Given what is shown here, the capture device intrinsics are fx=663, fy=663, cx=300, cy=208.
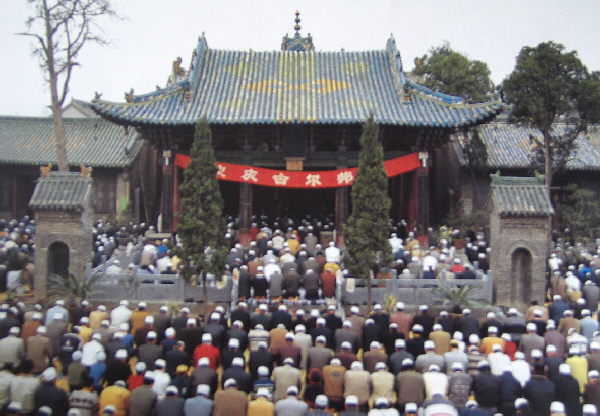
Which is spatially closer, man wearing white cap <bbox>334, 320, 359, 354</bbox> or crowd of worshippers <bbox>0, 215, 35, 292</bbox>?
man wearing white cap <bbox>334, 320, 359, 354</bbox>

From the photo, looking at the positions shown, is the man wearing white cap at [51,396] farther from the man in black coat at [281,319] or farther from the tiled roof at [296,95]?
the tiled roof at [296,95]

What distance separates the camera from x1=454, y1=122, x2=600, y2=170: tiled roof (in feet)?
92.4

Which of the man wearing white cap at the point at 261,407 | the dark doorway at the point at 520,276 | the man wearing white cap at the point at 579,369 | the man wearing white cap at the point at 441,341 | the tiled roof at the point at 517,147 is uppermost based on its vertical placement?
the tiled roof at the point at 517,147

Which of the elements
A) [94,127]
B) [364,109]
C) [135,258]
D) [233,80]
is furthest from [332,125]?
[94,127]

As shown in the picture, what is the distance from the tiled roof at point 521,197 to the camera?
17.6m

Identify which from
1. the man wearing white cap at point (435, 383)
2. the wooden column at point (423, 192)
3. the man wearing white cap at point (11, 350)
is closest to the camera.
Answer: the man wearing white cap at point (435, 383)

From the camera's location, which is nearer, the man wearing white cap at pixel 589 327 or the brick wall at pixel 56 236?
the man wearing white cap at pixel 589 327

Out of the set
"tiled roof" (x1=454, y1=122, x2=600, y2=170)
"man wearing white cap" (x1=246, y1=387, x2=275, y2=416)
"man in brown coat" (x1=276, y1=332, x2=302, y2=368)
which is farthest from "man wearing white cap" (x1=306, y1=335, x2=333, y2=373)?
"tiled roof" (x1=454, y1=122, x2=600, y2=170)

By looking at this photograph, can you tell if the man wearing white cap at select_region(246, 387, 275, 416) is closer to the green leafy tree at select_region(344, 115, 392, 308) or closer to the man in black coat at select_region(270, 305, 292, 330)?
the man in black coat at select_region(270, 305, 292, 330)

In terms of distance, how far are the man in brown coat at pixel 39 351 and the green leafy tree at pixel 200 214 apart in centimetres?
425

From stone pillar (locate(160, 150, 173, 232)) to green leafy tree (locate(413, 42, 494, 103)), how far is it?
12195 mm

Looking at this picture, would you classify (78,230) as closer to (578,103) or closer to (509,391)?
(509,391)

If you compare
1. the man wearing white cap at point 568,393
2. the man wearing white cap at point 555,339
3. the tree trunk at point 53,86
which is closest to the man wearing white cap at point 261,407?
the man wearing white cap at point 568,393

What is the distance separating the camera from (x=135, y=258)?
66.4 ft
